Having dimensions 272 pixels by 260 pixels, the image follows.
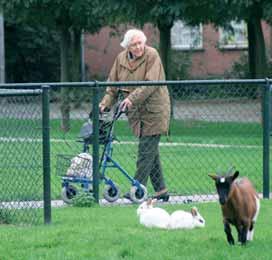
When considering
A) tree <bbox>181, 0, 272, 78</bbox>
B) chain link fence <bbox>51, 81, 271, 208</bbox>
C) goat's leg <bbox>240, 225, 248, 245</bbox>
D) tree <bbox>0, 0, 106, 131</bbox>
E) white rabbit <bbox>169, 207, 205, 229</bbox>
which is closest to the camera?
goat's leg <bbox>240, 225, 248, 245</bbox>

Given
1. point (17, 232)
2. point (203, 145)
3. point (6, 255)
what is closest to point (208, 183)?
point (203, 145)

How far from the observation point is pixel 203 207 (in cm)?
1133

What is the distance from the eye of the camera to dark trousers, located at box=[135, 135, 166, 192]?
11938 millimetres

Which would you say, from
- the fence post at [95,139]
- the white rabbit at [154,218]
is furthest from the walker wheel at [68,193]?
the white rabbit at [154,218]

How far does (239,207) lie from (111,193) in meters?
3.98

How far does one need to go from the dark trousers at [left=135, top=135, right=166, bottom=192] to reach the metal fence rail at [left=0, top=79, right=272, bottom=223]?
34cm

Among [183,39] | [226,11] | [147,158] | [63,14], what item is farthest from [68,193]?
[183,39]

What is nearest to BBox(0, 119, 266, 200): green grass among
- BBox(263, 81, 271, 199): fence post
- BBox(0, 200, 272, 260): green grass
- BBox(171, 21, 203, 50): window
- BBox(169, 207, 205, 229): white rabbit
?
BBox(0, 200, 272, 260): green grass

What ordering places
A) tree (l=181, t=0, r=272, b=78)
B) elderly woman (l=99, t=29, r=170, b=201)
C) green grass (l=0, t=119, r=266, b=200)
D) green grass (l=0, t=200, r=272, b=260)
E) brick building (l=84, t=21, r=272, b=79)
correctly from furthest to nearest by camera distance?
brick building (l=84, t=21, r=272, b=79)
tree (l=181, t=0, r=272, b=78)
elderly woman (l=99, t=29, r=170, b=201)
green grass (l=0, t=119, r=266, b=200)
green grass (l=0, t=200, r=272, b=260)

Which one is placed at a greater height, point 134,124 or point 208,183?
point 134,124

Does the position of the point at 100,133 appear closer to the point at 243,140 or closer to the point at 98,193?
the point at 98,193

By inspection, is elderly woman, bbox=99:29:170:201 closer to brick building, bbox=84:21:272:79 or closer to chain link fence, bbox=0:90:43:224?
chain link fence, bbox=0:90:43:224

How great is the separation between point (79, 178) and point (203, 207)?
5.01 ft

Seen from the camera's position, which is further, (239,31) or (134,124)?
(239,31)
